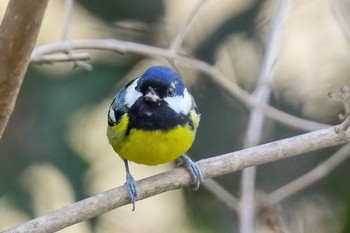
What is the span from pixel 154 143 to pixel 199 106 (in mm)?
749

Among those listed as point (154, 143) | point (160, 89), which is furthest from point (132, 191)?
point (160, 89)

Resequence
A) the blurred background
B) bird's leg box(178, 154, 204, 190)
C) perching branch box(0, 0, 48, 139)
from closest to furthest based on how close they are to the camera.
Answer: perching branch box(0, 0, 48, 139) → bird's leg box(178, 154, 204, 190) → the blurred background

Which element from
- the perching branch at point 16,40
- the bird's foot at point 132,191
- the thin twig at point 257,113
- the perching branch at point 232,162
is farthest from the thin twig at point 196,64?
the perching branch at point 16,40

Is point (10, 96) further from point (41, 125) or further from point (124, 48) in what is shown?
point (41, 125)

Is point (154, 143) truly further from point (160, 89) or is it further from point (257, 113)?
point (257, 113)

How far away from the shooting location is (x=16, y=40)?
4.83 ft

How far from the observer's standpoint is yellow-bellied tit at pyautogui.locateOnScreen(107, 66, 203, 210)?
1.83m

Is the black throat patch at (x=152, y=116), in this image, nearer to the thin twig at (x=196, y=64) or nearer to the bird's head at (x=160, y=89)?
the bird's head at (x=160, y=89)

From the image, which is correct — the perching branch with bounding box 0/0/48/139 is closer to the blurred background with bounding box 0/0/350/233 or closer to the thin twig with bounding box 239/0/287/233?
the thin twig with bounding box 239/0/287/233

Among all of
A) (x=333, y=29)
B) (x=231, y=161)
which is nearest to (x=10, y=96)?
(x=231, y=161)

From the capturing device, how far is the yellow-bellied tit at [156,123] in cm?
183

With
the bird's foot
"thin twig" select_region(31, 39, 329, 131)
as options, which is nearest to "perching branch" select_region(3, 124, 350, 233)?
the bird's foot

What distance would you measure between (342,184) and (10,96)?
1.32m

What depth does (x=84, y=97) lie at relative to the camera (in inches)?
98.7
